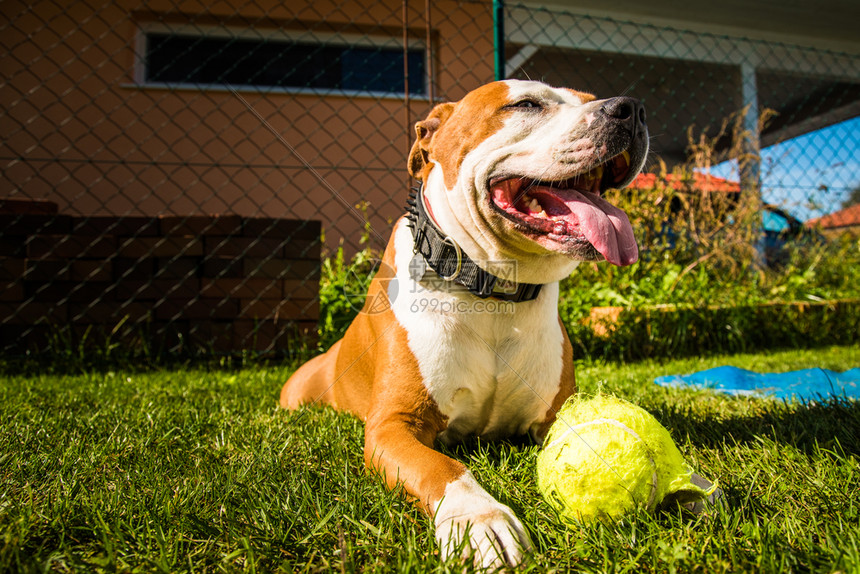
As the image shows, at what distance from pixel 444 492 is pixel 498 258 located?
0.73 m

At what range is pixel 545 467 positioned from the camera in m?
1.17

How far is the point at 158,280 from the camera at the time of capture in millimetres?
3379

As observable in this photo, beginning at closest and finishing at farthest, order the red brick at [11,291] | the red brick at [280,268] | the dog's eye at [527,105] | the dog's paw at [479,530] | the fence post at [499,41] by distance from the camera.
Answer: the dog's paw at [479,530]
the dog's eye at [527,105]
the red brick at [11,291]
the red brick at [280,268]
the fence post at [499,41]

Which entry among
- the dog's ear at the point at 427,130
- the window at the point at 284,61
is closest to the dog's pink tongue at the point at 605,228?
the dog's ear at the point at 427,130

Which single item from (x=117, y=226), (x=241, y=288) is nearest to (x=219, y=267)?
(x=241, y=288)

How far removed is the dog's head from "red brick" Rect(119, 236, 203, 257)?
7.26 ft

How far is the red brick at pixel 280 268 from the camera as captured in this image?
345 centimetres

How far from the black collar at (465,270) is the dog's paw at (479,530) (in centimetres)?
63

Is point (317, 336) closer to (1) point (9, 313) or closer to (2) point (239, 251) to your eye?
(2) point (239, 251)

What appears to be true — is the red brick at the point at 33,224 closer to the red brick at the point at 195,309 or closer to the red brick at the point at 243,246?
the red brick at the point at 195,309

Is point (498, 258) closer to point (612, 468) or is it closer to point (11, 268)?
point (612, 468)

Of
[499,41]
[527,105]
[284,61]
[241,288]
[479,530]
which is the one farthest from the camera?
[284,61]

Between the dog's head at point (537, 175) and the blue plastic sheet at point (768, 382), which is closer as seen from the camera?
the dog's head at point (537, 175)

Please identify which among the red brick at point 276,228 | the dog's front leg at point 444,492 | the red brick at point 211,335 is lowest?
the red brick at point 211,335
